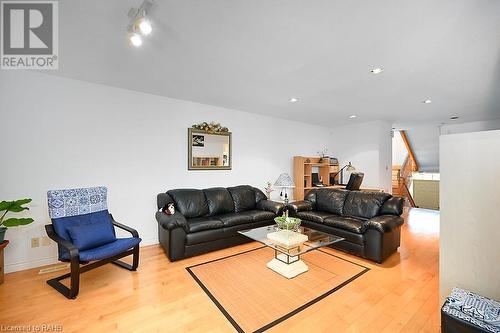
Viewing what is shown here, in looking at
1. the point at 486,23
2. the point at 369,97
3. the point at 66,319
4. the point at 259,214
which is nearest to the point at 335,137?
the point at 369,97

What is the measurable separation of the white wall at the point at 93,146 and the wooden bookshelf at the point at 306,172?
1.69m

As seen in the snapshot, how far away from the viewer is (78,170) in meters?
3.05

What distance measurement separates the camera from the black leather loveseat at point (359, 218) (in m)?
2.94

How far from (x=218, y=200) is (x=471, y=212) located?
323 centimetres

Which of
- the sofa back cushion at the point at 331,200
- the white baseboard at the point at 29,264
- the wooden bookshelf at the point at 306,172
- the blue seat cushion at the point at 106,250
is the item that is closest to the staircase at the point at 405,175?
the wooden bookshelf at the point at 306,172

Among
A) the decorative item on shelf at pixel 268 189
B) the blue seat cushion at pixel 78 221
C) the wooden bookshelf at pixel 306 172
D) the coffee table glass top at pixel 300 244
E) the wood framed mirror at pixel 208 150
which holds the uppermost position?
the wood framed mirror at pixel 208 150

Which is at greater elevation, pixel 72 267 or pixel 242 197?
pixel 242 197

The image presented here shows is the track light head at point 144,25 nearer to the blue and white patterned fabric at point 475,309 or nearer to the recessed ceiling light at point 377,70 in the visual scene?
the recessed ceiling light at point 377,70

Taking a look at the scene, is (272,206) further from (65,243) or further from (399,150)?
(399,150)

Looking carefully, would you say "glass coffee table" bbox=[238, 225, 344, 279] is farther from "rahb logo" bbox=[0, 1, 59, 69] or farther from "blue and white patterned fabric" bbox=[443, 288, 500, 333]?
"rahb logo" bbox=[0, 1, 59, 69]

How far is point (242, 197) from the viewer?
167 inches

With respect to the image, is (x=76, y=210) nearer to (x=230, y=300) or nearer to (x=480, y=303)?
(x=230, y=300)

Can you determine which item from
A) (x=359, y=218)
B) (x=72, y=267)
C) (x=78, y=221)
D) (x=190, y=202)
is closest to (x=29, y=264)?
→ (x=78, y=221)

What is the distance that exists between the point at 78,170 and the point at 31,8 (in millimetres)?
1970
